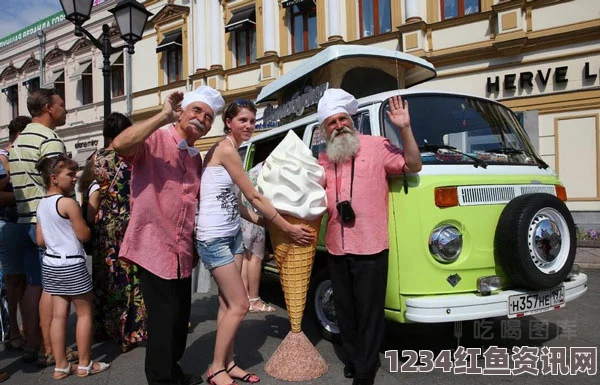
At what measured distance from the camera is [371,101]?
381 centimetres

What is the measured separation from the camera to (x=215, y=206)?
307 cm

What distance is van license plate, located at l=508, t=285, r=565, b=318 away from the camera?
320 centimetres

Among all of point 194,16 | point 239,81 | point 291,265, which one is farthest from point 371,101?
point 194,16

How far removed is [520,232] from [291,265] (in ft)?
5.30

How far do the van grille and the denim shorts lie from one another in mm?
3503

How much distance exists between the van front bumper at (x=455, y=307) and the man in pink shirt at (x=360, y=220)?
0.23 meters

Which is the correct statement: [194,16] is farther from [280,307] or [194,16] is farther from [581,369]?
[581,369]

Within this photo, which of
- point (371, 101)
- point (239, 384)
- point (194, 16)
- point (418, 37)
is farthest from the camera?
point (194, 16)

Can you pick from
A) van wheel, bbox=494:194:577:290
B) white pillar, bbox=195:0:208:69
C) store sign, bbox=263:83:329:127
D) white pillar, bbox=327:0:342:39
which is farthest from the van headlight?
white pillar, bbox=195:0:208:69

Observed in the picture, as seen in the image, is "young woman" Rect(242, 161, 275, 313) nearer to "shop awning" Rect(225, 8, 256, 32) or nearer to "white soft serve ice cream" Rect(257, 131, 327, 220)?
"white soft serve ice cream" Rect(257, 131, 327, 220)

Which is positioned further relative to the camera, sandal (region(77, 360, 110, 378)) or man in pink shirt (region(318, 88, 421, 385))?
sandal (region(77, 360, 110, 378))

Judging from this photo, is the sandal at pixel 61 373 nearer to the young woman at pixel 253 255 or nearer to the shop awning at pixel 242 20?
the young woman at pixel 253 255

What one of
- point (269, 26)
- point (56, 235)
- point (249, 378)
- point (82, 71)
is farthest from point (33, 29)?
point (249, 378)

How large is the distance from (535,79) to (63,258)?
11.0 meters
